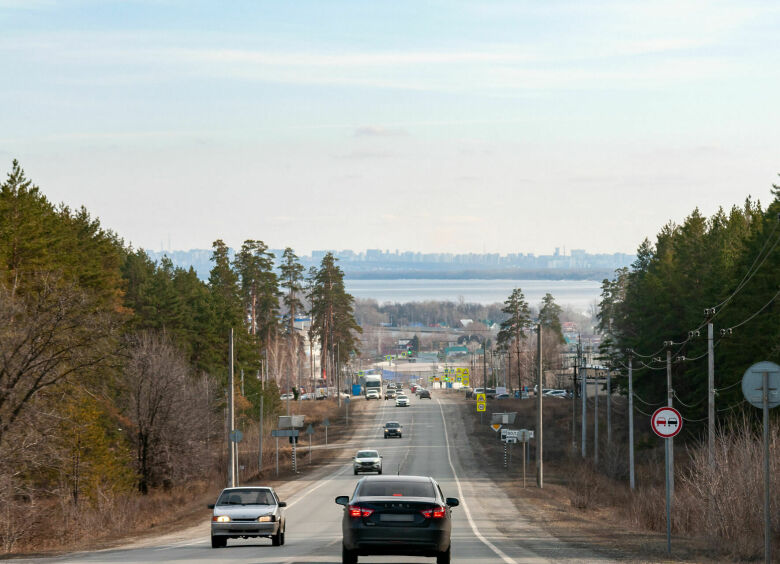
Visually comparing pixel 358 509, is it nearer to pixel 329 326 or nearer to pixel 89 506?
pixel 89 506

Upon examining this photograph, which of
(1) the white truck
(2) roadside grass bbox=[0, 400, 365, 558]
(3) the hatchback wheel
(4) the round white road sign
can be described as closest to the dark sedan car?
(4) the round white road sign

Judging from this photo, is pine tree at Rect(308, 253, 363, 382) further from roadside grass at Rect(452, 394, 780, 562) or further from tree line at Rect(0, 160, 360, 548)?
roadside grass at Rect(452, 394, 780, 562)

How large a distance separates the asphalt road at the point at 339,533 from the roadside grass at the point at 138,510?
1629mm

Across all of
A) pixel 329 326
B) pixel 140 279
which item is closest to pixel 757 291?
pixel 140 279

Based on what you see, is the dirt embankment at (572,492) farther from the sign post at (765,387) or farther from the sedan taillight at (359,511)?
the sedan taillight at (359,511)

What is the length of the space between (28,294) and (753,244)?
141 ft

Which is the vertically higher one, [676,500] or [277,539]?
[277,539]

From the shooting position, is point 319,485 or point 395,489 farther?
point 319,485

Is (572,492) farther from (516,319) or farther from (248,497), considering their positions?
(516,319)

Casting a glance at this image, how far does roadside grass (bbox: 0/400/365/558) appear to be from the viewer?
34156mm

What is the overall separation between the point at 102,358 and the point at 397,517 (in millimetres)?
21887

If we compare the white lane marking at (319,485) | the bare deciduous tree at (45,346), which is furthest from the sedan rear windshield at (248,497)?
the white lane marking at (319,485)

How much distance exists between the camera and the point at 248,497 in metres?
27.7

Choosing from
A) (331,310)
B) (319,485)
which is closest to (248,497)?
(319,485)
